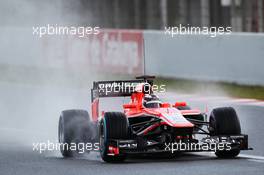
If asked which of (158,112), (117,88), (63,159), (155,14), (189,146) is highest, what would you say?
(155,14)

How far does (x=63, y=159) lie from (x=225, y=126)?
2.15 m

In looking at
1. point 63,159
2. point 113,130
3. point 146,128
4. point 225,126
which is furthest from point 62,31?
point 113,130

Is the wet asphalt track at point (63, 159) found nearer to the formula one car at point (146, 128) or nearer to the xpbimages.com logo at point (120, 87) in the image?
the formula one car at point (146, 128)

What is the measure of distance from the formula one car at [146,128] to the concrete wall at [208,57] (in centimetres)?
964

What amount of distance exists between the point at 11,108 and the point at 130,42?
6184 mm

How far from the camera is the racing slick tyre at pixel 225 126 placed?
43.3 feet

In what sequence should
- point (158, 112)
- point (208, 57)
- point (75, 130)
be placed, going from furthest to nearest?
1. point (208, 57)
2. point (75, 130)
3. point (158, 112)

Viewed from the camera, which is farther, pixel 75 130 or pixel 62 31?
pixel 62 31

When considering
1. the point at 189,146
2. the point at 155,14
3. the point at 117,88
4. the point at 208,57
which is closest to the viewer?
the point at 189,146

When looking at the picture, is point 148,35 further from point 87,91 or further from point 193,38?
point 87,91

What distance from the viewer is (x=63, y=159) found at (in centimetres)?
1386

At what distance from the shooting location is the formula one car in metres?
12.8

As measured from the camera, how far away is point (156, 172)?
1197 centimetres

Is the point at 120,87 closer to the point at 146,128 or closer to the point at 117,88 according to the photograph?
the point at 117,88
